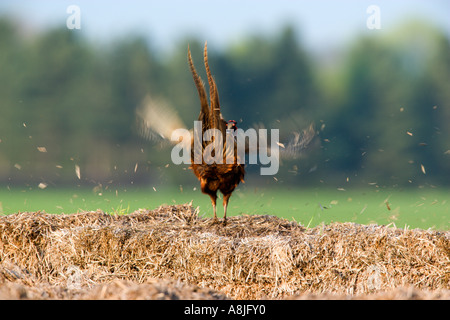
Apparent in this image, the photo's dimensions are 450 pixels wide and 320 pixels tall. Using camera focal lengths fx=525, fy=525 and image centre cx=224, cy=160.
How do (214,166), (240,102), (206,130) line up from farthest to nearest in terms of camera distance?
(240,102), (214,166), (206,130)

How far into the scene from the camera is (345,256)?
5.77m

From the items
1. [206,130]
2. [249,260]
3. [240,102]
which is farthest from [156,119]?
[240,102]

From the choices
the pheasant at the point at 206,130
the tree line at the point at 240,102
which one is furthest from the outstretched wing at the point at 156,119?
the tree line at the point at 240,102

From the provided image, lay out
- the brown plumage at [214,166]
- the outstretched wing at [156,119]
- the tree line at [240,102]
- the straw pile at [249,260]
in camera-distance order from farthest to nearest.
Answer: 1. the tree line at [240,102]
2. the outstretched wing at [156,119]
3. the brown plumage at [214,166]
4. the straw pile at [249,260]

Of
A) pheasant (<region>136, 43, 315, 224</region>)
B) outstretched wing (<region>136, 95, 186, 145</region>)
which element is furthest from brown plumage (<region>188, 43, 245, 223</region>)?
outstretched wing (<region>136, 95, 186, 145</region>)

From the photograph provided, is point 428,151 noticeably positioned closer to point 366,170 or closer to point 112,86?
point 366,170

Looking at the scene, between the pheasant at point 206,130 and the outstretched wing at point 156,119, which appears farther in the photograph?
the outstretched wing at point 156,119

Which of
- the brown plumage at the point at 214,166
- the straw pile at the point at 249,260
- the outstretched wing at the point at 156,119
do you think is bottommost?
the straw pile at the point at 249,260

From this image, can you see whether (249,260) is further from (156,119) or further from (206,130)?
(156,119)

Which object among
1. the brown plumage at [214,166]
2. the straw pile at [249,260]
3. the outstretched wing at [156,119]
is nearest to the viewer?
the straw pile at [249,260]

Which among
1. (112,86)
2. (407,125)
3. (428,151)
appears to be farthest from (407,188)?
(112,86)

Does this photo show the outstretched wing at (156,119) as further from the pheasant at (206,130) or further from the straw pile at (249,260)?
the straw pile at (249,260)

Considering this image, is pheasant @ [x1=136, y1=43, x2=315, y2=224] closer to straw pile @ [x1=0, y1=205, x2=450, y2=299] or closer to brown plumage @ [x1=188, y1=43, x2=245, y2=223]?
brown plumage @ [x1=188, y1=43, x2=245, y2=223]

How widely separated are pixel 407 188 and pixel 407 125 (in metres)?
5.37
